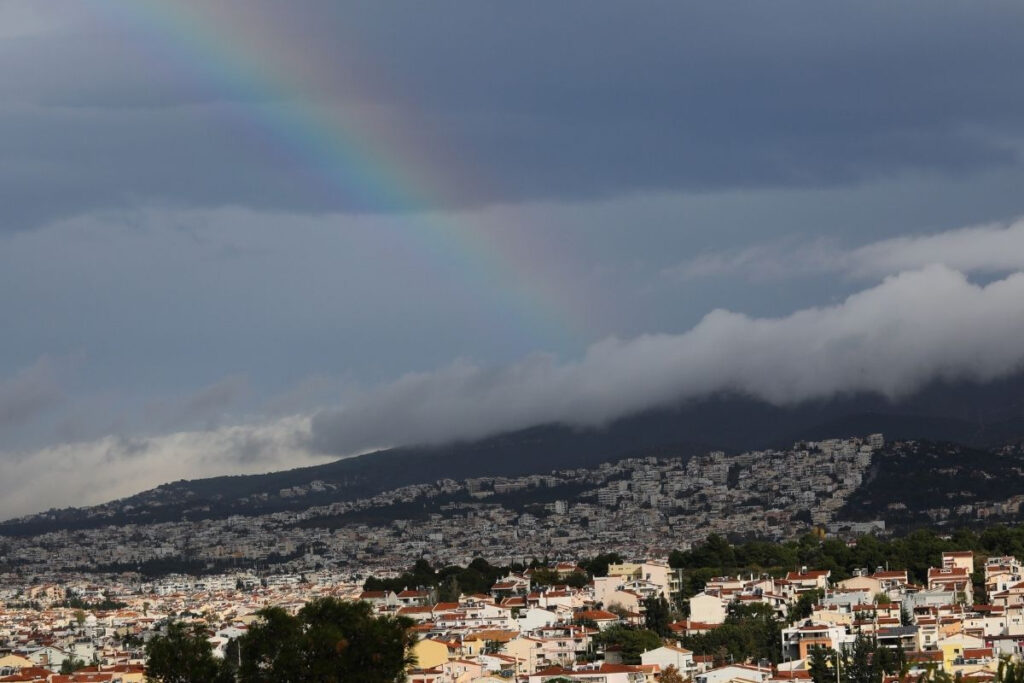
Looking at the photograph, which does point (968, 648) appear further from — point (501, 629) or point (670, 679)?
point (501, 629)

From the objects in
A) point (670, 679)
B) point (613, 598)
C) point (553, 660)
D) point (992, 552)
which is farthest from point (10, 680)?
point (992, 552)

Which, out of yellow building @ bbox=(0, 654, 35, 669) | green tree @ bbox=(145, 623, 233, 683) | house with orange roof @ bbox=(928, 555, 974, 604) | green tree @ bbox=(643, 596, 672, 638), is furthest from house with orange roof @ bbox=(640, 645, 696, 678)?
yellow building @ bbox=(0, 654, 35, 669)

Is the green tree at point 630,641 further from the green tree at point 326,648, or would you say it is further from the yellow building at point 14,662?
the green tree at point 326,648

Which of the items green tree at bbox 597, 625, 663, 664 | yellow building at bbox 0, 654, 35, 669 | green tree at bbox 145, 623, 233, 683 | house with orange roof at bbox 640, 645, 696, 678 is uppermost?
green tree at bbox 145, 623, 233, 683

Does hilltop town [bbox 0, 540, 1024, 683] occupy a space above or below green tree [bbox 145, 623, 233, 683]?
below

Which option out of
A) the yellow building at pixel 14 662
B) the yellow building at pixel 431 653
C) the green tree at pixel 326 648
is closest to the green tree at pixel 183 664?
the green tree at pixel 326 648

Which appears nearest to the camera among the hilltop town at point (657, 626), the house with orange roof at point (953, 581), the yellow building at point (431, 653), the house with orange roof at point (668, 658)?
the hilltop town at point (657, 626)

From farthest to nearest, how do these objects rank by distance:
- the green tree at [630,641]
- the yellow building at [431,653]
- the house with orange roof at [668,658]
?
the green tree at [630,641] → the yellow building at [431,653] → the house with orange roof at [668,658]

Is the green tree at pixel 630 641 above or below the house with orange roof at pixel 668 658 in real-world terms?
above

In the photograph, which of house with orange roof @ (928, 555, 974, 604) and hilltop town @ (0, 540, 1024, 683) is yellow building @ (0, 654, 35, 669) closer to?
hilltop town @ (0, 540, 1024, 683)

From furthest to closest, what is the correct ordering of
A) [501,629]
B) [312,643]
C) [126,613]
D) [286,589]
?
[286,589] < [126,613] < [501,629] < [312,643]

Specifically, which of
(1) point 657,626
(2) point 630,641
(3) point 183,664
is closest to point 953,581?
(1) point 657,626
